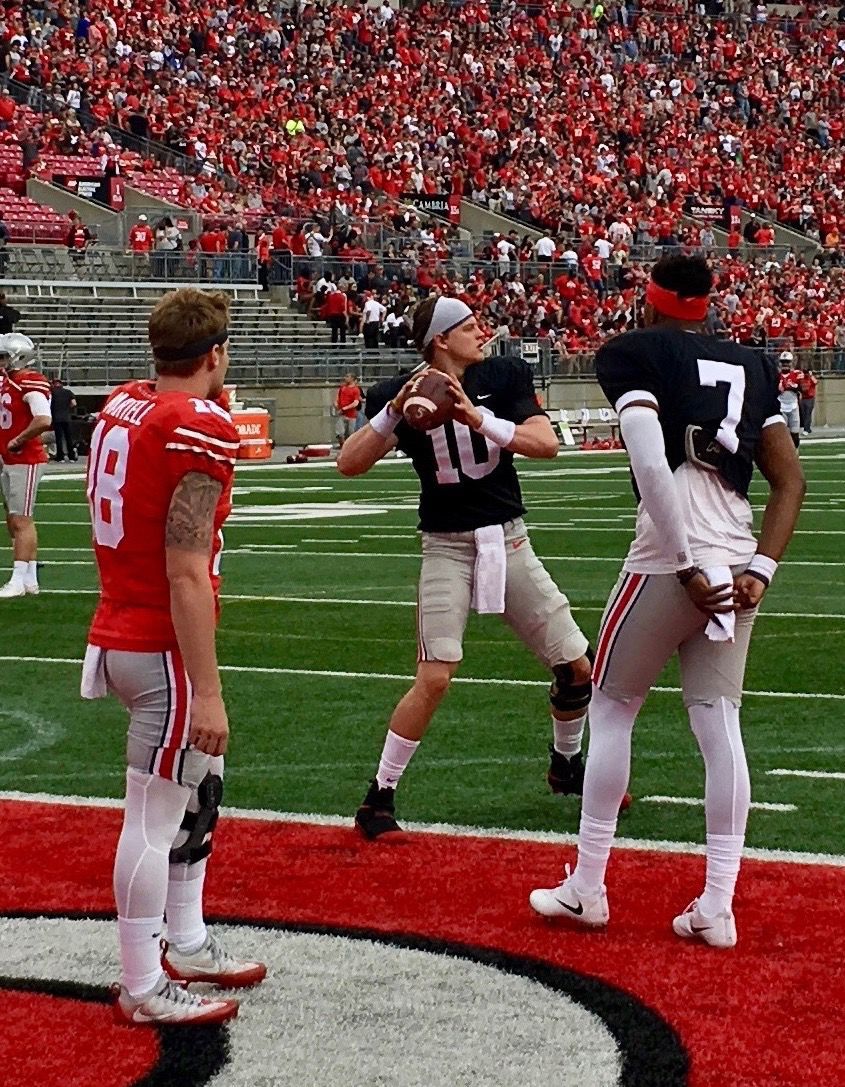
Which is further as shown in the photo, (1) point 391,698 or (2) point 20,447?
(2) point 20,447

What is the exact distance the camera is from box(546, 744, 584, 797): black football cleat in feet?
22.5

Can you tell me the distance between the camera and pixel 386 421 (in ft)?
20.6

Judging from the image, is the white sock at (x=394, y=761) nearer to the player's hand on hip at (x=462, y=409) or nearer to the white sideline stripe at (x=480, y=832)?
the white sideline stripe at (x=480, y=832)

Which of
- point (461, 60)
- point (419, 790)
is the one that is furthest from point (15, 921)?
point (461, 60)

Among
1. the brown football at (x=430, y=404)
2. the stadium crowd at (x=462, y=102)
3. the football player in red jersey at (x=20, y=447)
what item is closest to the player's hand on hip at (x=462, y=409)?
the brown football at (x=430, y=404)

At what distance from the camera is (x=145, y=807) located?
175 inches

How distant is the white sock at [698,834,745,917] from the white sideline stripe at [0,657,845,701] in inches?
150

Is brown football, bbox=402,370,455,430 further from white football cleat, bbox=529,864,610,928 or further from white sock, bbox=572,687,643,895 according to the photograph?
white football cleat, bbox=529,864,610,928

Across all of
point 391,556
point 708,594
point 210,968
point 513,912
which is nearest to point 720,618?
point 708,594

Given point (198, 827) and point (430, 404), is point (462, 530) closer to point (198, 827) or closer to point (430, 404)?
point (430, 404)

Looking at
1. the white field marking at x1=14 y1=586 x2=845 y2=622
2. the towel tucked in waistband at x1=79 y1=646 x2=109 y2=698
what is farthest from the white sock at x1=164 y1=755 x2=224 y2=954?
the white field marking at x1=14 y1=586 x2=845 y2=622

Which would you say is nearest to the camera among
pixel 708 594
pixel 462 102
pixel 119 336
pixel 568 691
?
pixel 708 594

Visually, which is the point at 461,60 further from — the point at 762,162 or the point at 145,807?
the point at 145,807

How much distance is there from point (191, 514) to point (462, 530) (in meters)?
2.33
